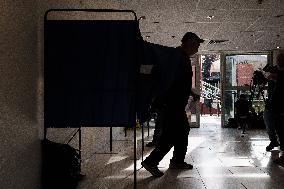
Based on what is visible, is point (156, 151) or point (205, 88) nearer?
point (156, 151)

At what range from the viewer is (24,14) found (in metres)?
2.16

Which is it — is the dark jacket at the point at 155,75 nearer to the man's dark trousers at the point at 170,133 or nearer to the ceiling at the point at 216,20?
the man's dark trousers at the point at 170,133

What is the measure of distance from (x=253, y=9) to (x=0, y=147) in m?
5.28

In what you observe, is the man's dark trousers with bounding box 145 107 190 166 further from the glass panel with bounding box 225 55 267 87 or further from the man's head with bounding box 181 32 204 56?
the glass panel with bounding box 225 55 267 87

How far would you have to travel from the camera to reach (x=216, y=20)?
7.00 m

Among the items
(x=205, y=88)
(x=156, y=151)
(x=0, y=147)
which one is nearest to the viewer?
(x=0, y=147)

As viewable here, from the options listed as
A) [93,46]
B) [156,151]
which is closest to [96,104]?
[93,46]

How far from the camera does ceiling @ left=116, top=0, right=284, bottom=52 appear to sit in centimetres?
580

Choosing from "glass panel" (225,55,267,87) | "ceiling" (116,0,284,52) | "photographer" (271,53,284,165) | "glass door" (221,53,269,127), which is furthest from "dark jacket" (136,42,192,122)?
"glass panel" (225,55,267,87)

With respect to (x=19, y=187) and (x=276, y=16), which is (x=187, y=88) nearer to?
(x=19, y=187)

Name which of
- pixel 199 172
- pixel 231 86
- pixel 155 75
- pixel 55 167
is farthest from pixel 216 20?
pixel 55 167

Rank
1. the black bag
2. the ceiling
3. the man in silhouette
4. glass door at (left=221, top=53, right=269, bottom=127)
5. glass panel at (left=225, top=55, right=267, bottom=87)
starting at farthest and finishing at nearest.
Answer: glass panel at (left=225, top=55, right=267, bottom=87)
glass door at (left=221, top=53, right=269, bottom=127)
the ceiling
the man in silhouette
the black bag

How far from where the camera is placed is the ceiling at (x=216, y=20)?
228 inches

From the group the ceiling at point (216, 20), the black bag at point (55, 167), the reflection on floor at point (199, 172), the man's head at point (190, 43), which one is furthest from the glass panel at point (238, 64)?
the black bag at point (55, 167)
